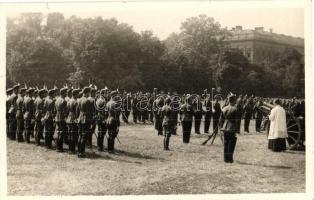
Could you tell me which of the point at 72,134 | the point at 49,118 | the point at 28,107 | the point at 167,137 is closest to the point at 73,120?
the point at 72,134

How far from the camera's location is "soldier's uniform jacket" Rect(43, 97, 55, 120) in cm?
1215

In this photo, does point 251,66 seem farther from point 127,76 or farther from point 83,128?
point 83,128

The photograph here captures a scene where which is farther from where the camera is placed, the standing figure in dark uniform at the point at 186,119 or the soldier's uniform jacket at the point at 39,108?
the standing figure in dark uniform at the point at 186,119

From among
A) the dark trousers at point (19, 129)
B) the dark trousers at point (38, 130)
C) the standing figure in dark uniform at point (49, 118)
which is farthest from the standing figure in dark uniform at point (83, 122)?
the dark trousers at point (19, 129)

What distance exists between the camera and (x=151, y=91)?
1277cm

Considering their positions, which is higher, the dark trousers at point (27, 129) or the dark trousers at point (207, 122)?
the dark trousers at point (207, 122)

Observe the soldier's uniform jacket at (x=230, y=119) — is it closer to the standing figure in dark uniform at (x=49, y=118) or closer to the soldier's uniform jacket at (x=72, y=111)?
the soldier's uniform jacket at (x=72, y=111)

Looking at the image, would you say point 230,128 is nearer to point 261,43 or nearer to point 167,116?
point 167,116

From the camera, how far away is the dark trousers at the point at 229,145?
37.9ft

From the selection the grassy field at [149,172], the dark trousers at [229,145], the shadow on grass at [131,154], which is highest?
the dark trousers at [229,145]

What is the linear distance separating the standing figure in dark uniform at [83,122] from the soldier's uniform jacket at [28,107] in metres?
1.47

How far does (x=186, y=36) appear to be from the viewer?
1220cm

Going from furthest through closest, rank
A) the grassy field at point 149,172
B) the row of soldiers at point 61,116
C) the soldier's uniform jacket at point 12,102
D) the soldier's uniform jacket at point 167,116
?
the soldier's uniform jacket at point 167,116 → the soldier's uniform jacket at point 12,102 → the row of soldiers at point 61,116 → the grassy field at point 149,172

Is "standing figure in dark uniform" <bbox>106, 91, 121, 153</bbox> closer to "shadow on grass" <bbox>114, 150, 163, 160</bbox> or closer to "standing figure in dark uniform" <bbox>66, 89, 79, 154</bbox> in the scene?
"shadow on grass" <bbox>114, 150, 163, 160</bbox>
